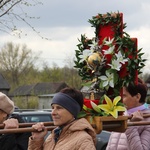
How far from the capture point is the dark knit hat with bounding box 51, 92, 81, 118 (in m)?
3.72

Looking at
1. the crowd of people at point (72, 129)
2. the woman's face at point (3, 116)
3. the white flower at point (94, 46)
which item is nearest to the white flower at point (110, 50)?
the white flower at point (94, 46)

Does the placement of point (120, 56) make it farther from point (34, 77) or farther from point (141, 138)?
point (34, 77)

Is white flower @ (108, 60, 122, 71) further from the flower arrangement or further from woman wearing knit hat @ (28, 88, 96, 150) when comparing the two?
woman wearing knit hat @ (28, 88, 96, 150)

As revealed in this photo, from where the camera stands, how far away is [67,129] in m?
3.68

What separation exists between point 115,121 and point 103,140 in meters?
7.45

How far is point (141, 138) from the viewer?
4.41 m

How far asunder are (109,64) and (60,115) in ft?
2.48

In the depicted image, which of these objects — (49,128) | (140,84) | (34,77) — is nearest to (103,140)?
(140,84)

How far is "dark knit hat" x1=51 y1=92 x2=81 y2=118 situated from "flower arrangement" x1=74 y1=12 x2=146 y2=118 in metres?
0.26

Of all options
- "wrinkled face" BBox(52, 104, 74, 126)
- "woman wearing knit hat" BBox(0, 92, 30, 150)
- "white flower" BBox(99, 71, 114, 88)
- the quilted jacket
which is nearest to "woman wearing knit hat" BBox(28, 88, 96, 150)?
"wrinkled face" BBox(52, 104, 74, 126)

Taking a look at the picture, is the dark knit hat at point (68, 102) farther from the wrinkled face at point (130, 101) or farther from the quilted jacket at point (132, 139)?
the wrinkled face at point (130, 101)

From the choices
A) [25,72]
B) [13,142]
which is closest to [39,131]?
[13,142]

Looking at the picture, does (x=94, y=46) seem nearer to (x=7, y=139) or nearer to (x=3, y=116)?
(x=3, y=116)

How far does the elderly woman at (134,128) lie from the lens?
432 centimetres
